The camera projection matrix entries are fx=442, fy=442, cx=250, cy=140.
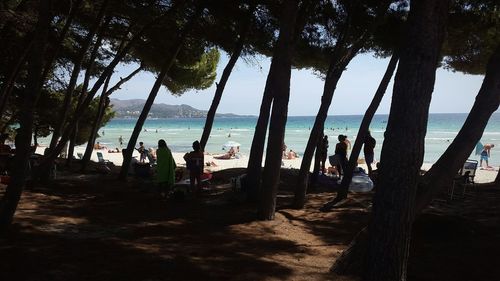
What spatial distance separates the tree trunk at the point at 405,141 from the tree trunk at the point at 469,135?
3.71 ft

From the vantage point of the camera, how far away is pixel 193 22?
11.0m

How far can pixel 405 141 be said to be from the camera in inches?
143

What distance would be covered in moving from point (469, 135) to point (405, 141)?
1.57m

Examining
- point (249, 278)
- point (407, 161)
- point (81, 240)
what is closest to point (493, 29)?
point (407, 161)

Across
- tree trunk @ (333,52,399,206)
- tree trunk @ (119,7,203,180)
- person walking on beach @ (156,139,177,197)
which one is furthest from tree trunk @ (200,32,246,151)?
tree trunk @ (333,52,399,206)

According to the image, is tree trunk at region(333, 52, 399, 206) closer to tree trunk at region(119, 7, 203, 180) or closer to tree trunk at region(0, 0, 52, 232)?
tree trunk at region(119, 7, 203, 180)

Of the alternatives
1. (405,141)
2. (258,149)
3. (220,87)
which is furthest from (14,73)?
(405,141)

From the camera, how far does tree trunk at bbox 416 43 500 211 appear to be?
15.6 feet

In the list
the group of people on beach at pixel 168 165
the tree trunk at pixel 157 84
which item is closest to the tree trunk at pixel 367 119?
the group of people on beach at pixel 168 165

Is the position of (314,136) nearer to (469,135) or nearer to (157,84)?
(469,135)

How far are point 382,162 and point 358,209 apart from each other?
512 cm

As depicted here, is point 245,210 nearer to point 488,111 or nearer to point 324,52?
point 488,111

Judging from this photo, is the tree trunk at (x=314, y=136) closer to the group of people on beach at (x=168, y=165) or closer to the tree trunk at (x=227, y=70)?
the group of people on beach at (x=168, y=165)

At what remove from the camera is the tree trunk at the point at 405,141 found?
3.61 m
